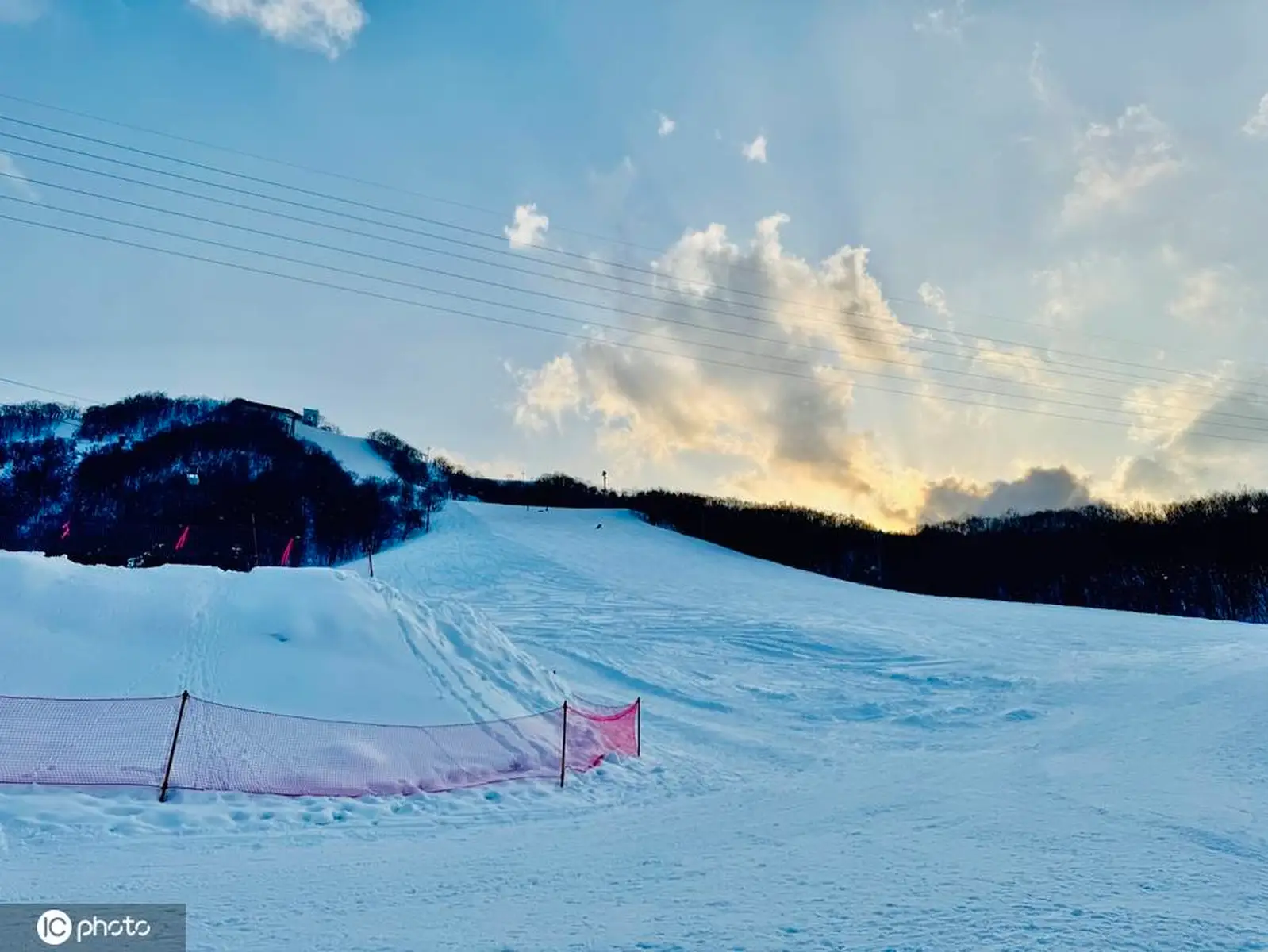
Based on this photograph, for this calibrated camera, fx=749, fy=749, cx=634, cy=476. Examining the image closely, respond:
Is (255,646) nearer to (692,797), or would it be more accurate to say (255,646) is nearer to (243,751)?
(243,751)

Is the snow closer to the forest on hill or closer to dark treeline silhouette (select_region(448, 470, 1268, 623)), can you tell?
the forest on hill

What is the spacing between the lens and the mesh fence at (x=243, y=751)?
10391 mm

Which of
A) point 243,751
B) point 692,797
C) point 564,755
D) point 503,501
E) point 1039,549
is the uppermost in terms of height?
point 503,501

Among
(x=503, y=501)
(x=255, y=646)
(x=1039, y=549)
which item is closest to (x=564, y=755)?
(x=255, y=646)

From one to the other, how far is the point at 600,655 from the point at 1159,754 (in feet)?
54.4

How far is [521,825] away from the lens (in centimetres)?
1023

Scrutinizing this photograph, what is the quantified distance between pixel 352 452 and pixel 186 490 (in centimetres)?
3742

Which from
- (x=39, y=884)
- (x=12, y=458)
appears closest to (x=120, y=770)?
(x=39, y=884)

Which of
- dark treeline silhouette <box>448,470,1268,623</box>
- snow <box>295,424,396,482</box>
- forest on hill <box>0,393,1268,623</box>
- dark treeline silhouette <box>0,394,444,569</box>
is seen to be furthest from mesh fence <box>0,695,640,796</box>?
snow <box>295,424,396,482</box>

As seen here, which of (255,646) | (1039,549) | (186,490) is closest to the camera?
(255,646)

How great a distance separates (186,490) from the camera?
89125 mm

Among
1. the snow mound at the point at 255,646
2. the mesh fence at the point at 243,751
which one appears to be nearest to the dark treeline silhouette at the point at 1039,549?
the snow mound at the point at 255,646

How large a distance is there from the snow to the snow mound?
93.1m

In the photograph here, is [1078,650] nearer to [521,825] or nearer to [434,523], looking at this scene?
[521,825]
